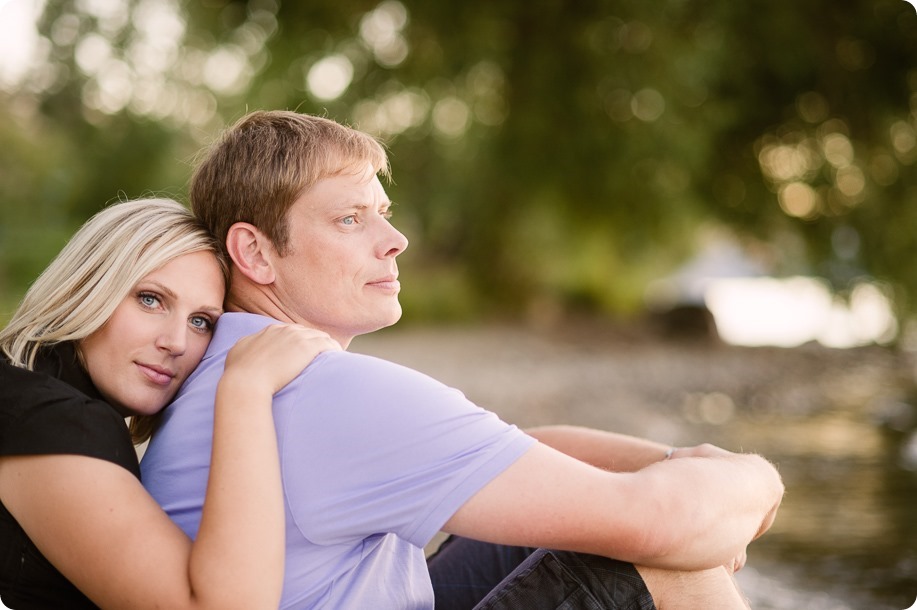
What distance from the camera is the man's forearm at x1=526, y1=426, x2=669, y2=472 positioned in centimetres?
243

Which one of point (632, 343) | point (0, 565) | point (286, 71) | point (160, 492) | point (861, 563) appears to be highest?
point (286, 71)

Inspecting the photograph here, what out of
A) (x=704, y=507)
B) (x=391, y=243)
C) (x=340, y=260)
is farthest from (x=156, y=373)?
(x=704, y=507)

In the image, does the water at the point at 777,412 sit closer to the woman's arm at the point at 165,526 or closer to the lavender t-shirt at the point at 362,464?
the lavender t-shirt at the point at 362,464

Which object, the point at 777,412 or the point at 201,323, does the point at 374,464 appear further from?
the point at 777,412

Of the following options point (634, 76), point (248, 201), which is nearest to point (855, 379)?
point (634, 76)

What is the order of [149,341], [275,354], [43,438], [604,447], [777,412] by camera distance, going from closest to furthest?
[43,438]
[275,354]
[149,341]
[604,447]
[777,412]

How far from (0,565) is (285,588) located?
53 cm

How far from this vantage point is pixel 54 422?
5.29ft

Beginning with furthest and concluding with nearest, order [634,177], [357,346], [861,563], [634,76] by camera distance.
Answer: [357,346] → [634,177] → [634,76] → [861,563]

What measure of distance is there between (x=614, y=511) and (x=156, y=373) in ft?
3.28

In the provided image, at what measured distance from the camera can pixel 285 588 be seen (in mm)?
1742

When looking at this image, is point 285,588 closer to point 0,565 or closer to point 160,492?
point 160,492

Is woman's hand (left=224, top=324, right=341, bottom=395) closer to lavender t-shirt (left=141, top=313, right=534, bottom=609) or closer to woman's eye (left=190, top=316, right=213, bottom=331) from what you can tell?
lavender t-shirt (left=141, top=313, right=534, bottom=609)

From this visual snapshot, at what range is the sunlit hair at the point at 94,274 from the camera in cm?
187
